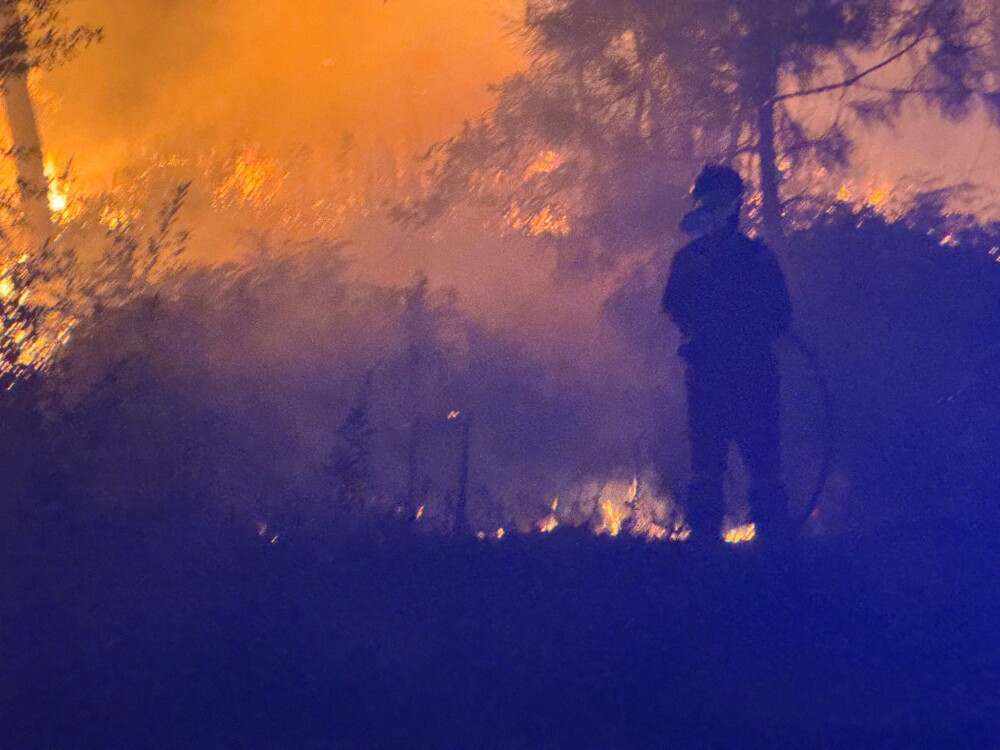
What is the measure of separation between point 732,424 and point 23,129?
2.16m

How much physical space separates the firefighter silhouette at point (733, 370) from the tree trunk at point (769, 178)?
0.16ft

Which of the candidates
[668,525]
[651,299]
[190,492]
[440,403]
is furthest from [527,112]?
[190,492]

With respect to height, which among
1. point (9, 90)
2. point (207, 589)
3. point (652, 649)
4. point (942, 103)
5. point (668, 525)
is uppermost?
point (9, 90)

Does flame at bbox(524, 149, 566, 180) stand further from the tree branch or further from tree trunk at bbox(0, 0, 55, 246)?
tree trunk at bbox(0, 0, 55, 246)

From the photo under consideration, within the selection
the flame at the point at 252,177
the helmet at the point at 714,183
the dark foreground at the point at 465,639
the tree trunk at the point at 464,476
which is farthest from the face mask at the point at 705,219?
the flame at the point at 252,177

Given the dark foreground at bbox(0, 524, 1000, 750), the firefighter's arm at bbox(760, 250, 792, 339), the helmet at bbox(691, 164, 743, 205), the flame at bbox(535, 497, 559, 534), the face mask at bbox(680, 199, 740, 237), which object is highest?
the helmet at bbox(691, 164, 743, 205)

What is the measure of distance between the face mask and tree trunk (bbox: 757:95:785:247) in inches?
3.4

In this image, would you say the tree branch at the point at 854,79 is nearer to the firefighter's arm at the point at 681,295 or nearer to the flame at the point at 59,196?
the firefighter's arm at the point at 681,295

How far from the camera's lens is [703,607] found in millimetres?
2342

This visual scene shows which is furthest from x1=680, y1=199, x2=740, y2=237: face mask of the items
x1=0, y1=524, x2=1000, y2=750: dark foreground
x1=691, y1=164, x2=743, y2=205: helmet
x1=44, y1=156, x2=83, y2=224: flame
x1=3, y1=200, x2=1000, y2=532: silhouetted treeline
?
x1=44, y1=156, x2=83, y2=224: flame

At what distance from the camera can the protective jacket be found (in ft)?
7.47

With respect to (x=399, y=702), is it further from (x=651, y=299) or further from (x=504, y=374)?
(x=651, y=299)

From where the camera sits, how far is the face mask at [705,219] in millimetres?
2254

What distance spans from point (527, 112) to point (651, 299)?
62 centimetres
